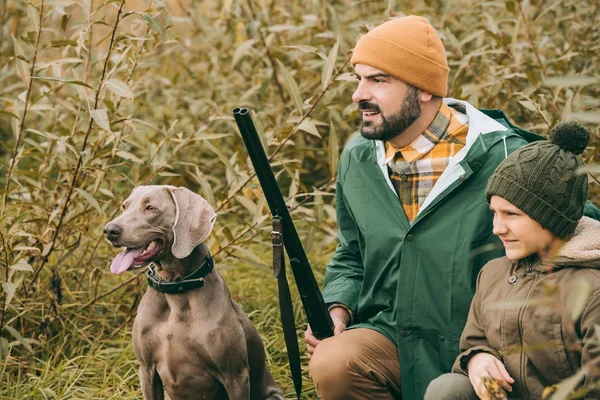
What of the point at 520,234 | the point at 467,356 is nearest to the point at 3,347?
the point at 467,356

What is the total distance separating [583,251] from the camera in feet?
8.31

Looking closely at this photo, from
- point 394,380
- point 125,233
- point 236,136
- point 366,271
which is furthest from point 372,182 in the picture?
point 236,136

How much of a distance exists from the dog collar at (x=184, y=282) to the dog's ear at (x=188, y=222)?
0.11m

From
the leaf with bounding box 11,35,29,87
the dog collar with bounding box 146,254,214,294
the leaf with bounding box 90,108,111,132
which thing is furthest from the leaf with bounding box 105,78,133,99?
the dog collar with bounding box 146,254,214,294

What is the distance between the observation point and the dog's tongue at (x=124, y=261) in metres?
2.86

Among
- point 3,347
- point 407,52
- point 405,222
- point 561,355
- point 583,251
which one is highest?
point 407,52

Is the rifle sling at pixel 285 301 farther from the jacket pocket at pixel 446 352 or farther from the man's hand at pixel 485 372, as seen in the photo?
the man's hand at pixel 485 372

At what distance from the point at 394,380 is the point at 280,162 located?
1.25m

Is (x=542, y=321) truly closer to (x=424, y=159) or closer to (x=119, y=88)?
(x=424, y=159)

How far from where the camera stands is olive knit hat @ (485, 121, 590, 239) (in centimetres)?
259

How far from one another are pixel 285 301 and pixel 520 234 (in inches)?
37.6

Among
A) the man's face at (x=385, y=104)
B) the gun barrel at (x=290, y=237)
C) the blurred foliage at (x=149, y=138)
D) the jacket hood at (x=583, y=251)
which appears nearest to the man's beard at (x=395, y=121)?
the man's face at (x=385, y=104)

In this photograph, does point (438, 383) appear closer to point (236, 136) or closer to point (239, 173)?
point (239, 173)

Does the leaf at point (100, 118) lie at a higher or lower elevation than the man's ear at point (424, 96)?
lower
